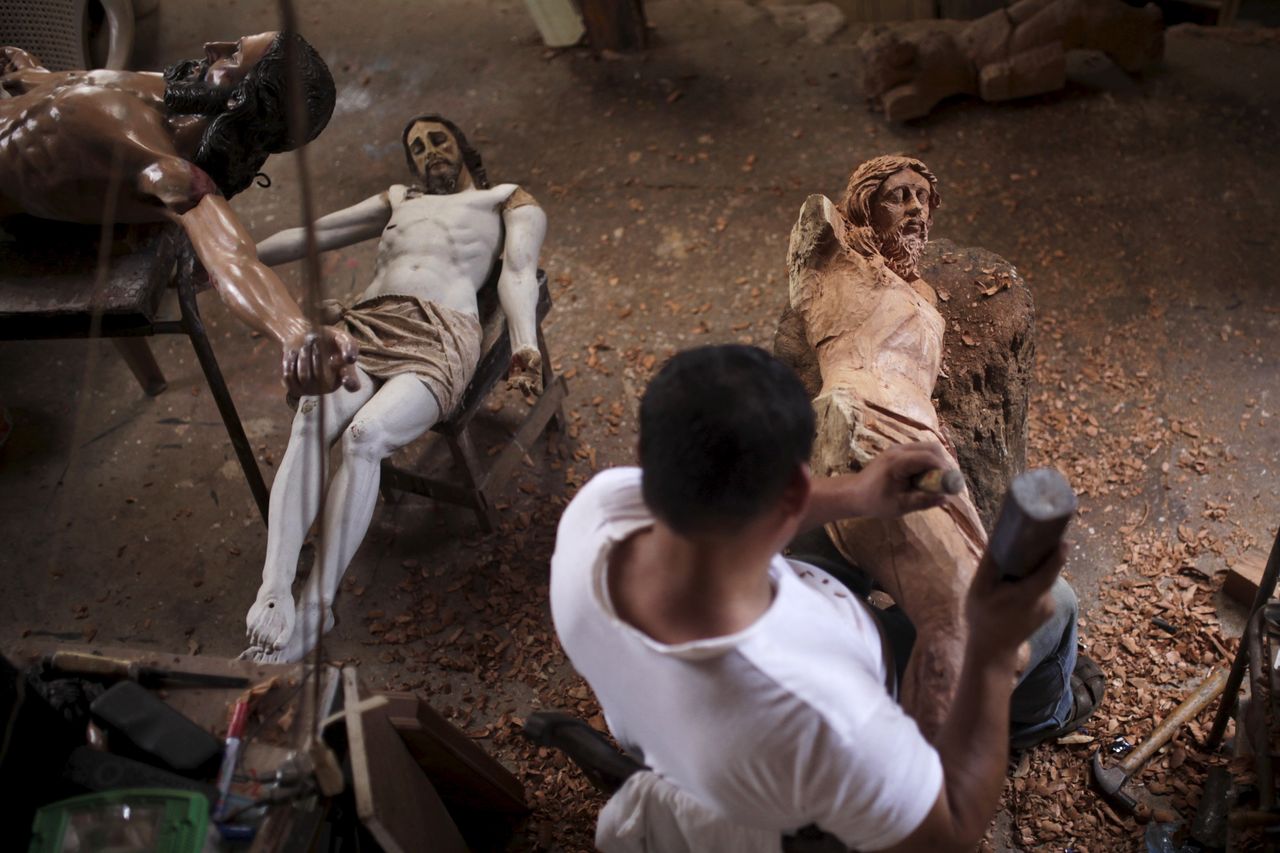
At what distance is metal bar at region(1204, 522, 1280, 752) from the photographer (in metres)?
2.71

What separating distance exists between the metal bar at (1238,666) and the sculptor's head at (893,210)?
125 cm

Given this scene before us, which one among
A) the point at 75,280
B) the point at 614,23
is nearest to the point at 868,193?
the point at 75,280

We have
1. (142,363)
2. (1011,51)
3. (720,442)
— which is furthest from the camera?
(1011,51)

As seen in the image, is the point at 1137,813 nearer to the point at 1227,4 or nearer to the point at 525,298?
the point at 525,298

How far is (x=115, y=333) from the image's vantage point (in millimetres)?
3533

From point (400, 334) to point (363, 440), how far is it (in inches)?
17.2

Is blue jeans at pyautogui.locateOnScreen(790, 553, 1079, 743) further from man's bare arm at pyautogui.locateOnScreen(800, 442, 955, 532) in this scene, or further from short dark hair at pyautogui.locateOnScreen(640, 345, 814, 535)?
short dark hair at pyautogui.locateOnScreen(640, 345, 814, 535)

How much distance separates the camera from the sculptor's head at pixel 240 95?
3.36m

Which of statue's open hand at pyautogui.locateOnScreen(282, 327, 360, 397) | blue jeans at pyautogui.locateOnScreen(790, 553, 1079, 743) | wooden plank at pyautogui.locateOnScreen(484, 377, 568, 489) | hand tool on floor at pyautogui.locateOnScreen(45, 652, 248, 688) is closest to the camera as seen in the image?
hand tool on floor at pyautogui.locateOnScreen(45, 652, 248, 688)

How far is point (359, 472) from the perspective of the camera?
3426 millimetres

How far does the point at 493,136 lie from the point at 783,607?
4847 millimetres

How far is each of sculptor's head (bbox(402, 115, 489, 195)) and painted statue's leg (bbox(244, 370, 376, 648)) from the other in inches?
34.4

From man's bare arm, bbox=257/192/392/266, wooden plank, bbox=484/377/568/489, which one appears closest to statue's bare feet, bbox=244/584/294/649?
wooden plank, bbox=484/377/568/489

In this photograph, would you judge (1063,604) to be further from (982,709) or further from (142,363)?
(142,363)
